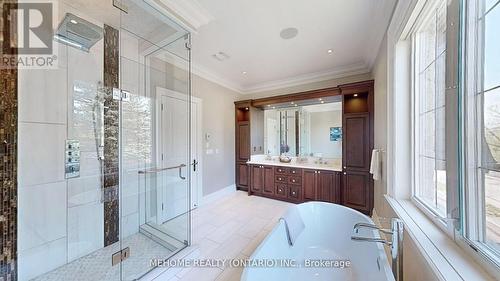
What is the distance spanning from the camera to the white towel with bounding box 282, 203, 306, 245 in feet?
6.30

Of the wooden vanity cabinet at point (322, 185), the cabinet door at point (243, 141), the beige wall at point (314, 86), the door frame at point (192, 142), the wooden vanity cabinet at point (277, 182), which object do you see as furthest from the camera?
the cabinet door at point (243, 141)

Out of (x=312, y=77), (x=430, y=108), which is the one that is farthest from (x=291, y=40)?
(x=430, y=108)

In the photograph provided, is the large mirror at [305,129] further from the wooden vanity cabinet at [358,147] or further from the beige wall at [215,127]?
the beige wall at [215,127]

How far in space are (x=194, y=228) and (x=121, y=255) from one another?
3.25ft

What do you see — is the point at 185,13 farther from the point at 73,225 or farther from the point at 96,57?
the point at 73,225

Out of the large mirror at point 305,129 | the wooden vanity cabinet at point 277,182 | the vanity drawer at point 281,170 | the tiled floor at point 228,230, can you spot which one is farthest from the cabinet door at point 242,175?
the vanity drawer at point 281,170

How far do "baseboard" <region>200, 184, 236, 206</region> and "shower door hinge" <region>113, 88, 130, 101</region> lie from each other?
88.3 inches

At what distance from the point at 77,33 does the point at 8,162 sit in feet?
4.81

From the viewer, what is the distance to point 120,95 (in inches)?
94.1

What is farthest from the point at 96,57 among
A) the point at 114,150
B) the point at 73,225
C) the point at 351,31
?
the point at 351,31

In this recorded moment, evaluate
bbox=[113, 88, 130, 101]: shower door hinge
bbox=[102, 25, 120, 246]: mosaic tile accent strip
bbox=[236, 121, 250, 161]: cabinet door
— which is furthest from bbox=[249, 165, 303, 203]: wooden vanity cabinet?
bbox=[113, 88, 130, 101]: shower door hinge

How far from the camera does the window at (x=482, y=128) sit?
803mm

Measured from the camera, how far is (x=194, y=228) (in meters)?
2.78

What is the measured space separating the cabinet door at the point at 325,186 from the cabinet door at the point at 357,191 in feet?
0.64
